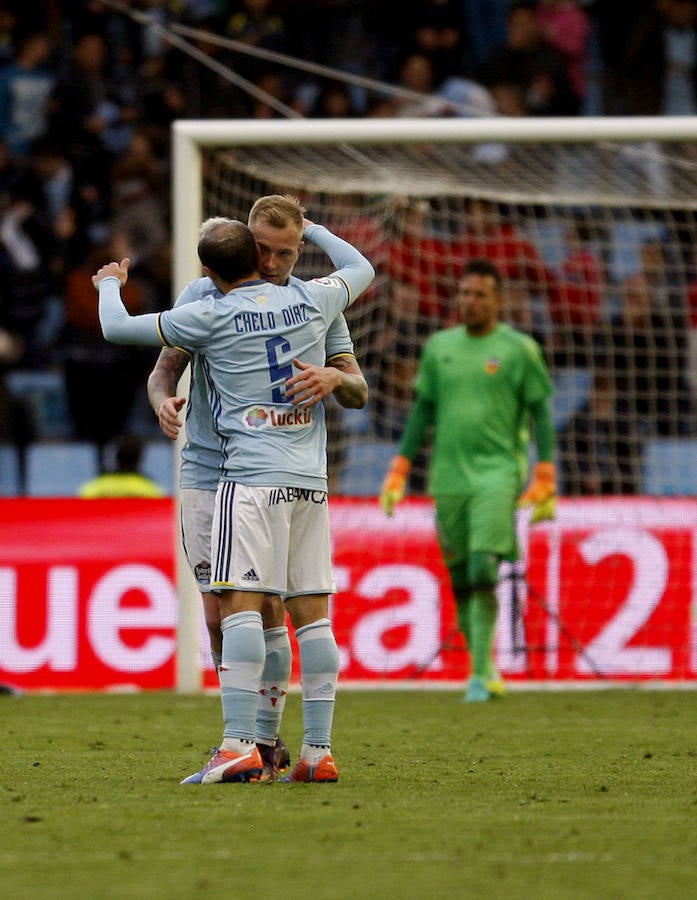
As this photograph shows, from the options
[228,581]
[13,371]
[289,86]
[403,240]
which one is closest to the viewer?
[228,581]

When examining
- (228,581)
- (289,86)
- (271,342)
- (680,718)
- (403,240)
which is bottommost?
(680,718)

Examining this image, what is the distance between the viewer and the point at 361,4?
15695 mm

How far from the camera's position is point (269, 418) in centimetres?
545

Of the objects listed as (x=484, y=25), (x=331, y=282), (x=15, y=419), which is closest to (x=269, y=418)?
(x=331, y=282)

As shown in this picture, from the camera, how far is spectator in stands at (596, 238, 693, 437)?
1137 centimetres

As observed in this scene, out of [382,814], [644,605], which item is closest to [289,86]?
[644,605]

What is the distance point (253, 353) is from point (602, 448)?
6133 millimetres

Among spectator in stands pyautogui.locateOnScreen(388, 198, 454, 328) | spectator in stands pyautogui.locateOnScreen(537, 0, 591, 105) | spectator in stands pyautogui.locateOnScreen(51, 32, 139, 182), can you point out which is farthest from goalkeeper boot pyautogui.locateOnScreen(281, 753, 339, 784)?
spectator in stands pyautogui.locateOnScreen(537, 0, 591, 105)

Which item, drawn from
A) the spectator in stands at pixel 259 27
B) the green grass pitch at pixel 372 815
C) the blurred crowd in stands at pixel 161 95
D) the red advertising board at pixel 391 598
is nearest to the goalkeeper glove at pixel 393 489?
the red advertising board at pixel 391 598

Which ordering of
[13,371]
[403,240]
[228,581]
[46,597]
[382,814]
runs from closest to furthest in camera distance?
1. [382,814]
2. [228,581]
3. [46,597]
4. [403,240]
5. [13,371]

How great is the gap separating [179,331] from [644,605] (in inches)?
221

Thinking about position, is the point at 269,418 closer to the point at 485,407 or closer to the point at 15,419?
the point at 485,407

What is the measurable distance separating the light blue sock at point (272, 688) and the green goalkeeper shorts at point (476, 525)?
11.6 ft

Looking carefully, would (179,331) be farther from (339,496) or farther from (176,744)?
(339,496)
